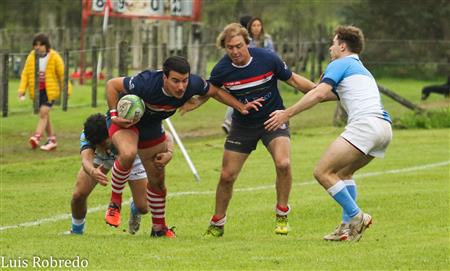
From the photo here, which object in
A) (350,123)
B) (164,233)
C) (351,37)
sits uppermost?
(351,37)

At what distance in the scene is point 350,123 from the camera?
486 inches

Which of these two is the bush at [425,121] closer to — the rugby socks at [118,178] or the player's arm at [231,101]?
the player's arm at [231,101]

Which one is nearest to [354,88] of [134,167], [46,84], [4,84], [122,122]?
[122,122]

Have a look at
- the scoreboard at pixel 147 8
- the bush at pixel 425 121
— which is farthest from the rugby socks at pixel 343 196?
the bush at pixel 425 121

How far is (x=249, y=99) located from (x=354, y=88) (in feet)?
4.94

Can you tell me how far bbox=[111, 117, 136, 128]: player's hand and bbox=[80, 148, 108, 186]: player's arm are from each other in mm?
565

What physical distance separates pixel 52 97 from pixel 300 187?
7.41 m

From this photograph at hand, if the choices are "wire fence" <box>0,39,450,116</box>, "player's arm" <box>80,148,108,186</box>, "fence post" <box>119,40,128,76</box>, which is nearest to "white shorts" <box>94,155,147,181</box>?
"player's arm" <box>80,148,108,186</box>

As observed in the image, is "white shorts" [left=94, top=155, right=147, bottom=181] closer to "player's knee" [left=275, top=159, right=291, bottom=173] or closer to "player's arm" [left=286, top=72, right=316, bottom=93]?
"player's knee" [left=275, top=159, right=291, bottom=173]

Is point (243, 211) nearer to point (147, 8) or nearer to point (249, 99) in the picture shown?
point (249, 99)

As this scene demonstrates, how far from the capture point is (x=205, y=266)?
10.8 meters

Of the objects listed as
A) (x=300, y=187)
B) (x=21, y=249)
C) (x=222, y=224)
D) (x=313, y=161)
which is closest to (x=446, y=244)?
(x=222, y=224)

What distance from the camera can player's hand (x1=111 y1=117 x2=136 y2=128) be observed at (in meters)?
12.9

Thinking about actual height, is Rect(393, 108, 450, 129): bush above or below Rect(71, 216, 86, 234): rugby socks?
below
